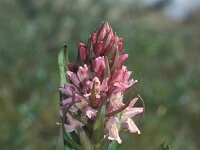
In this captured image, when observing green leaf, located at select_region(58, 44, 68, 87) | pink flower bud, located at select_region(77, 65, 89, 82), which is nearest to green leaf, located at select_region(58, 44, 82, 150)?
green leaf, located at select_region(58, 44, 68, 87)

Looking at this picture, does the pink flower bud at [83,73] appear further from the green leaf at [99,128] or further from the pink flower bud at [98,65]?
the green leaf at [99,128]

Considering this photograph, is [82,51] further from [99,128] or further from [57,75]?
[57,75]

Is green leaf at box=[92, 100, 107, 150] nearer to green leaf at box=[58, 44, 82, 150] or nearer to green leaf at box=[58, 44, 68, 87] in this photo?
green leaf at box=[58, 44, 82, 150]

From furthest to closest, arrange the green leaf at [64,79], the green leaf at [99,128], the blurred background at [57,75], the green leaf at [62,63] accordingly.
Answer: the blurred background at [57,75] → the green leaf at [62,63] → the green leaf at [64,79] → the green leaf at [99,128]

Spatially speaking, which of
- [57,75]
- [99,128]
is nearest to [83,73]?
[99,128]

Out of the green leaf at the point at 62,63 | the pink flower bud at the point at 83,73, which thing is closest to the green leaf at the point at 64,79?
the green leaf at the point at 62,63

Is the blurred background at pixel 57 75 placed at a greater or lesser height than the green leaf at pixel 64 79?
greater

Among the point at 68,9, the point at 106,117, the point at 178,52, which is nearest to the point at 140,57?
the point at 68,9
